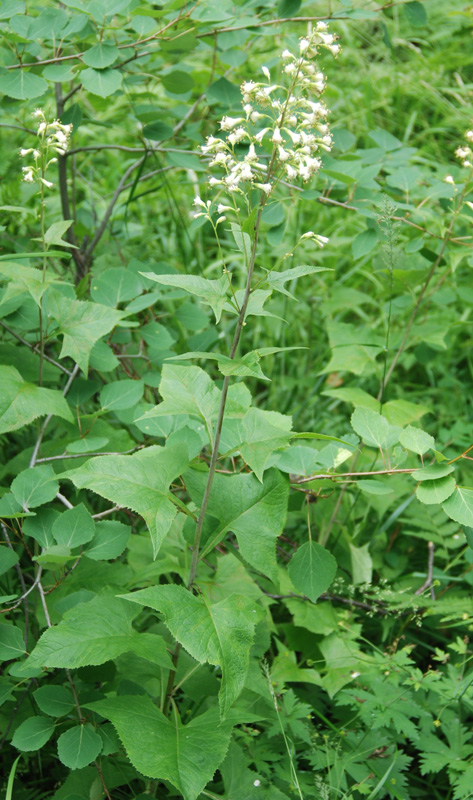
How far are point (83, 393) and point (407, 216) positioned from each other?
1196 mm

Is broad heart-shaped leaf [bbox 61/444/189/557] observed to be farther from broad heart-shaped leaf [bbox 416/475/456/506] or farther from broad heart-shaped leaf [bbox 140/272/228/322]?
broad heart-shaped leaf [bbox 416/475/456/506]

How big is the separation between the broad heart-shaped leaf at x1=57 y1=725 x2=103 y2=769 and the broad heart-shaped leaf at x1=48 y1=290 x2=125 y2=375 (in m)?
0.79

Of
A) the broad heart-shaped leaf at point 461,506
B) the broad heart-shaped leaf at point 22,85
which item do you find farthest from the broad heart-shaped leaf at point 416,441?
the broad heart-shaped leaf at point 22,85

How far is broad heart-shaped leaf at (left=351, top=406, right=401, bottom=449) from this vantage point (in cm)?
150

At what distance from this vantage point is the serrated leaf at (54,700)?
1.29 metres

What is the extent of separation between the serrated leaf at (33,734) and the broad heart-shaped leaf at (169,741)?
5.0 inches

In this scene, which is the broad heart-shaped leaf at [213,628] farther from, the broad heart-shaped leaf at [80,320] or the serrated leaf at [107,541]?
the broad heart-shaped leaf at [80,320]

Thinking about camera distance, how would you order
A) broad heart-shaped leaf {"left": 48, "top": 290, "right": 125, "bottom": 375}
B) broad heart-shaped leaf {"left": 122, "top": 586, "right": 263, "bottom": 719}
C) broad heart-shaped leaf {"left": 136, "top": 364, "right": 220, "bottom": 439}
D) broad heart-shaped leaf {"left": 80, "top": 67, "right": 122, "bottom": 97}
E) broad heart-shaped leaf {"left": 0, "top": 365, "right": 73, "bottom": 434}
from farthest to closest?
broad heart-shaped leaf {"left": 80, "top": 67, "right": 122, "bottom": 97}
broad heart-shaped leaf {"left": 48, "top": 290, "right": 125, "bottom": 375}
broad heart-shaped leaf {"left": 0, "top": 365, "right": 73, "bottom": 434}
broad heart-shaped leaf {"left": 136, "top": 364, "right": 220, "bottom": 439}
broad heart-shaped leaf {"left": 122, "top": 586, "right": 263, "bottom": 719}

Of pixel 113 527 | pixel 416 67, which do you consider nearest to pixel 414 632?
pixel 113 527

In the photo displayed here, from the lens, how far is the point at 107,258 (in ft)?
7.73

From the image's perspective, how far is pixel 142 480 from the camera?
1.26 meters

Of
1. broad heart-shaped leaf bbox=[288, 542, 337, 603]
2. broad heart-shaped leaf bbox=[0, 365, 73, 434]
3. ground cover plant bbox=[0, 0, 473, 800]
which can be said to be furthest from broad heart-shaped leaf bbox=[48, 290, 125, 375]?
broad heart-shaped leaf bbox=[288, 542, 337, 603]

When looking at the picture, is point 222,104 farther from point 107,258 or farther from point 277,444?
point 277,444

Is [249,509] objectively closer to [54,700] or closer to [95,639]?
[95,639]
